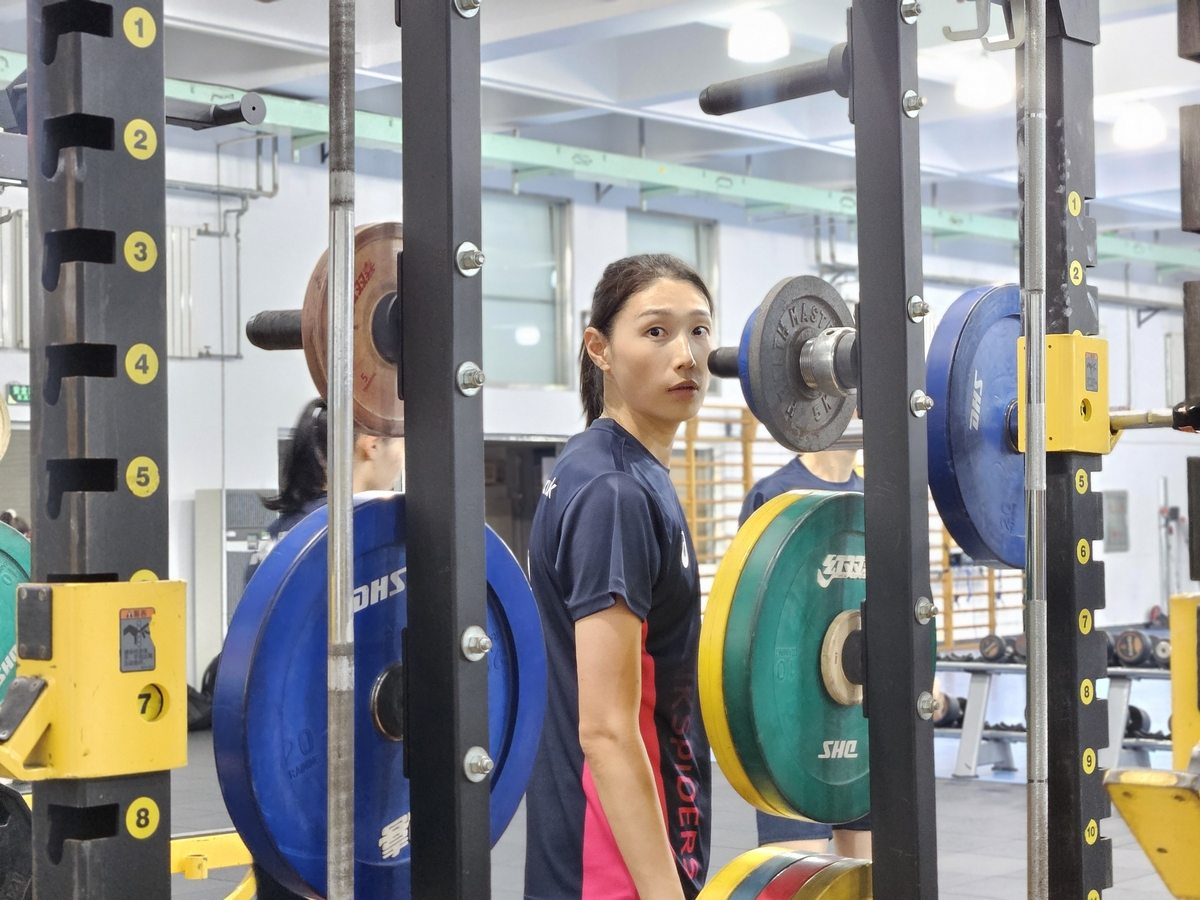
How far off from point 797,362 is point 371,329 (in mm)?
682

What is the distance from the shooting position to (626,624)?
1686 mm

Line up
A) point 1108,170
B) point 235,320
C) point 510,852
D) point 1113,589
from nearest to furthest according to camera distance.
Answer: point 510,852 < point 235,320 < point 1108,170 < point 1113,589

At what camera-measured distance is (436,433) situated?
4.59 feet

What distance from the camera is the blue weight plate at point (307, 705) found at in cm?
137

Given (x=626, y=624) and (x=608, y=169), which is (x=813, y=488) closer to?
(x=626, y=624)

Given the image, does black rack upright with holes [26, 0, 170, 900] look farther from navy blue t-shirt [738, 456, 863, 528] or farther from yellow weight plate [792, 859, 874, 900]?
navy blue t-shirt [738, 456, 863, 528]

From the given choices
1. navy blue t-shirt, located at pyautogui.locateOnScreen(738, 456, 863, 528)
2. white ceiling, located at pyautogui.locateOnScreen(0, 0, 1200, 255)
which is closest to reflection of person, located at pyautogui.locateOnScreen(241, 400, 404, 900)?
navy blue t-shirt, located at pyautogui.locateOnScreen(738, 456, 863, 528)

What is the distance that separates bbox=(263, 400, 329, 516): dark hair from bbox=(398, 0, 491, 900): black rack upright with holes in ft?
3.66

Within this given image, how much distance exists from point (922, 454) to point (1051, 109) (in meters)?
0.75

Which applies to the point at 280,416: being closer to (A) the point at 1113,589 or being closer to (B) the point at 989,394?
(B) the point at 989,394

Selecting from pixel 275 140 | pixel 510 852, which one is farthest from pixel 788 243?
pixel 510 852

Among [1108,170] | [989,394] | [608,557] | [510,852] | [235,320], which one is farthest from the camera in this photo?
[1108,170]

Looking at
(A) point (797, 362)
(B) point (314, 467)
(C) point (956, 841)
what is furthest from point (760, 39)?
(A) point (797, 362)

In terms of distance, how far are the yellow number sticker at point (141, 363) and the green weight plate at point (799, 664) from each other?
83cm
